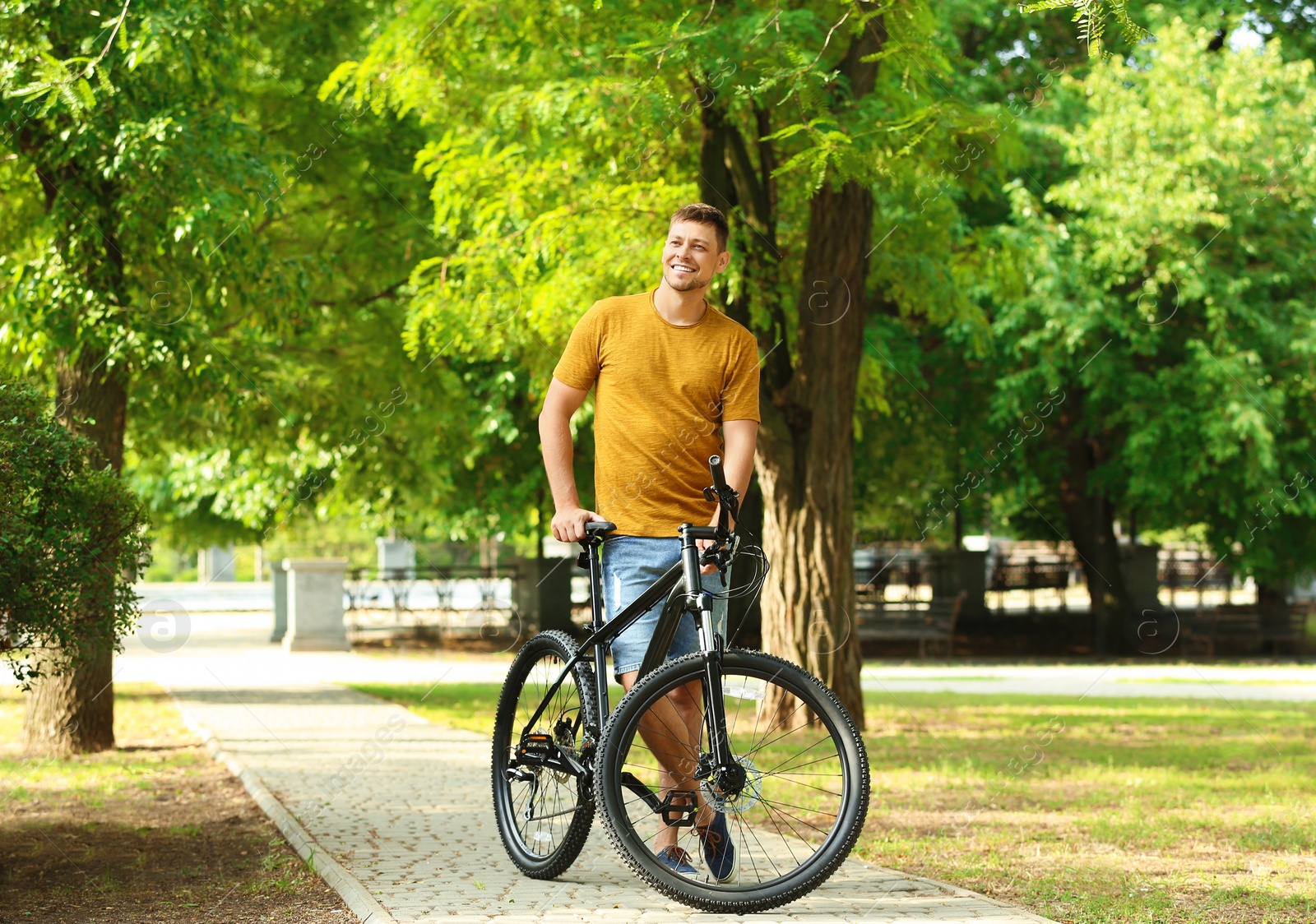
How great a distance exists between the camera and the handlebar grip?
4.16 meters

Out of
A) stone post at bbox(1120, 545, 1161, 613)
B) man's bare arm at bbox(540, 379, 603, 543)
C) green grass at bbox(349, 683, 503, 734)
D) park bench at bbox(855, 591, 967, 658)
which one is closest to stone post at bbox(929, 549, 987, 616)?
stone post at bbox(1120, 545, 1161, 613)

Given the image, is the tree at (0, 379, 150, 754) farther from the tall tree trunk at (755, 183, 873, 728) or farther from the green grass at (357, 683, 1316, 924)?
the tall tree trunk at (755, 183, 873, 728)

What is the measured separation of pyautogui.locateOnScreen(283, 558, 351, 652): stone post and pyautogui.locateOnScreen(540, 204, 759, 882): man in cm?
1780

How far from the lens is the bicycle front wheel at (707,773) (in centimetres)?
403

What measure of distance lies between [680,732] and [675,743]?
39mm

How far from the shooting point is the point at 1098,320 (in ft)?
57.0

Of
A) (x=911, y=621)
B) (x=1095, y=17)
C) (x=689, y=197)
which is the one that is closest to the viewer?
(x=1095, y=17)

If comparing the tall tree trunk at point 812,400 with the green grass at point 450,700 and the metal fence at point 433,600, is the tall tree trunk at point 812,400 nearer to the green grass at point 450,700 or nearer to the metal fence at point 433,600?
the green grass at point 450,700

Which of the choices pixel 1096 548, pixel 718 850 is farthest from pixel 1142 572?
pixel 718 850

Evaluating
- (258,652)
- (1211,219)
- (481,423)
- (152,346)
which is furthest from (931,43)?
(258,652)

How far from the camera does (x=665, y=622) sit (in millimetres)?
4387

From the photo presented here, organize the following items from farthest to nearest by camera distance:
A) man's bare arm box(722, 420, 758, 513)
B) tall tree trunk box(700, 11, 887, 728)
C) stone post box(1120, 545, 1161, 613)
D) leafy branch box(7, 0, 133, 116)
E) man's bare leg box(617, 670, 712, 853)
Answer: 1. stone post box(1120, 545, 1161, 613)
2. tall tree trunk box(700, 11, 887, 728)
3. leafy branch box(7, 0, 133, 116)
4. man's bare arm box(722, 420, 758, 513)
5. man's bare leg box(617, 670, 712, 853)

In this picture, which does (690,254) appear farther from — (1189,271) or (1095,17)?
(1189,271)

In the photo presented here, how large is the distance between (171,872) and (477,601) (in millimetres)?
21699
